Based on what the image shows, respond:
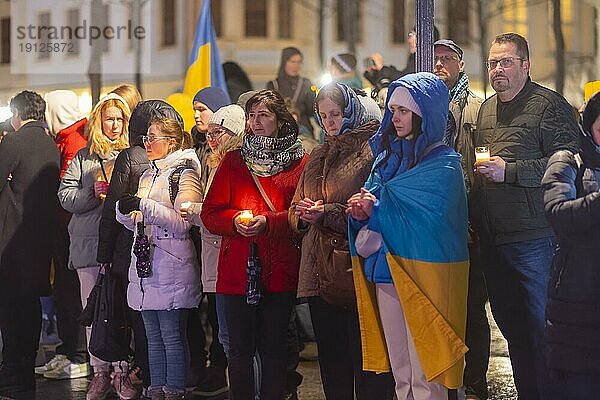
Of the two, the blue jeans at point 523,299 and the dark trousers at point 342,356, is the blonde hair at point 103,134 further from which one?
the blue jeans at point 523,299

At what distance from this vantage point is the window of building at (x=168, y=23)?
1277cm

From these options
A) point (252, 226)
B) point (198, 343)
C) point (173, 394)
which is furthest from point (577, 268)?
point (198, 343)

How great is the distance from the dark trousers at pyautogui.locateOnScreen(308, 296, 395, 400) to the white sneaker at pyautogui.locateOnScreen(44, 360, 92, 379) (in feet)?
9.39

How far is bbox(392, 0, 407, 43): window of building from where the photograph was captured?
12.8 metres

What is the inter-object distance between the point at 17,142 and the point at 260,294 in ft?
8.64

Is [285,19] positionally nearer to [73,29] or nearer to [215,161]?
[73,29]

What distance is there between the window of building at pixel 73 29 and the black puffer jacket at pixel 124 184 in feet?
16.3

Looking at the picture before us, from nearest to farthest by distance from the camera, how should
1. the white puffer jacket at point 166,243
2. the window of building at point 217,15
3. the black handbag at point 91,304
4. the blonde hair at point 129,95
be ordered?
the white puffer jacket at point 166,243, the black handbag at point 91,304, the blonde hair at point 129,95, the window of building at point 217,15

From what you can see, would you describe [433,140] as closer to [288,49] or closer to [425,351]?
[425,351]

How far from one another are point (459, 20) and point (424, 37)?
6.68m

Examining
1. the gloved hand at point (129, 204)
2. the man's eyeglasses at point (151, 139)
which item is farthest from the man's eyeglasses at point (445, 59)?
the gloved hand at point (129, 204)

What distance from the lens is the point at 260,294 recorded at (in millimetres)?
6613

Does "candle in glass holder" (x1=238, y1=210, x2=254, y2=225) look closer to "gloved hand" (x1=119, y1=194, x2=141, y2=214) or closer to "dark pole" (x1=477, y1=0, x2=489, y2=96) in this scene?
"gloved hand" (x1=119, y1=194, x2=141, y2=214)

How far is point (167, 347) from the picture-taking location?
7387 millimetres
